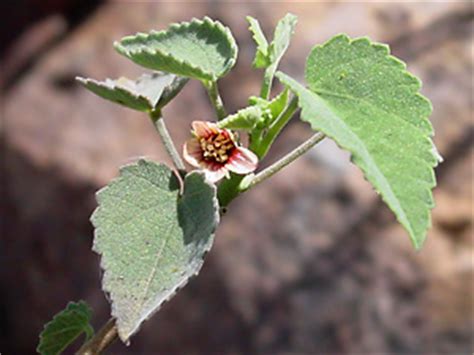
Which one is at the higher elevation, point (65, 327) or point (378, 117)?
point (378, 117)

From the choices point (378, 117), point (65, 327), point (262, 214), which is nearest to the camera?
point (378, 117)

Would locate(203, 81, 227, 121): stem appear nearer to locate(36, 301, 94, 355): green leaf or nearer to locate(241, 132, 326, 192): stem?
locate(241, 132, 326, 192): stem

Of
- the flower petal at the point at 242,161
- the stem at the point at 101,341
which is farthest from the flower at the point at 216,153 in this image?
the stem at the point at 101,341

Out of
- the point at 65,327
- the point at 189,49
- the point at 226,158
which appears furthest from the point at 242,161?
the point at 65,327

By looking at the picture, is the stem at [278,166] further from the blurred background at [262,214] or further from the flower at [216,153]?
the blurred background at [262,214]

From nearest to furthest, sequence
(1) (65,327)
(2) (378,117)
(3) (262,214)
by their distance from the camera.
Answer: (2) (378,117) → (1) (65,327) → (3) (262,214)

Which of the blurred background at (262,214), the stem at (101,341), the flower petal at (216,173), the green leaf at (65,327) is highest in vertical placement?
the flower petal at (216,173)

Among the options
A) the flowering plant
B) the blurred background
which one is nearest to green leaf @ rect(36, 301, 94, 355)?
the flowering plant

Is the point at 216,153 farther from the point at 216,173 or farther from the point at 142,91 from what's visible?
the point at 142,91
